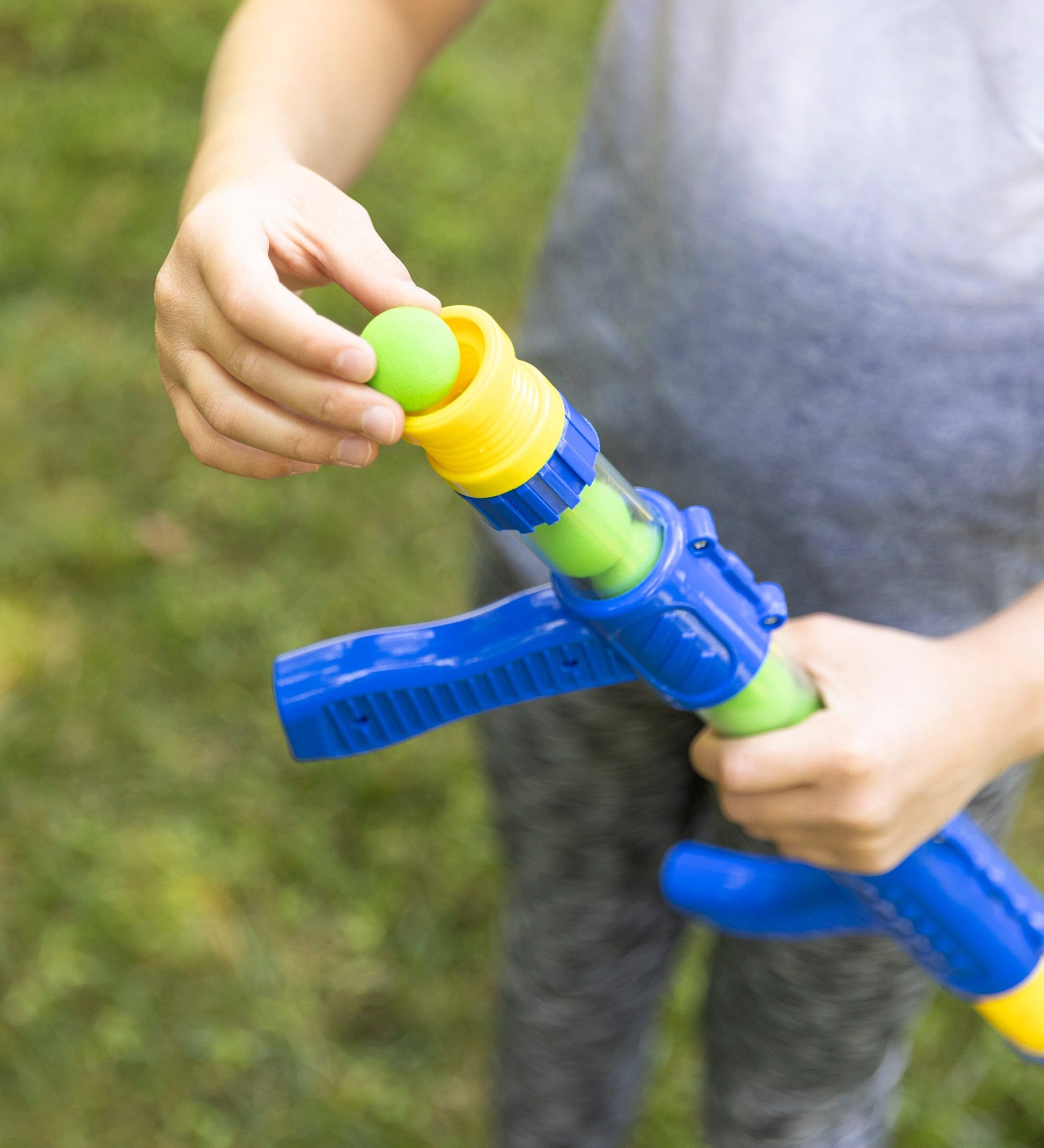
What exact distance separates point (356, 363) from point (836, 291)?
0.30 m

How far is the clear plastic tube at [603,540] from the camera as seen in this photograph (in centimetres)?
48

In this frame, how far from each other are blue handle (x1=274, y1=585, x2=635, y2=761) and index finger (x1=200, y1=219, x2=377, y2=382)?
19cm

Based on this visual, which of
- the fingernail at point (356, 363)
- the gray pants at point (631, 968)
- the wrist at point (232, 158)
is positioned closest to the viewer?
the fingernail at point (356, 363)

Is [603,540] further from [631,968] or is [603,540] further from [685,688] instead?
[631,968]

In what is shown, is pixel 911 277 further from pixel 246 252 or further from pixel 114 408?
pixel 114 408

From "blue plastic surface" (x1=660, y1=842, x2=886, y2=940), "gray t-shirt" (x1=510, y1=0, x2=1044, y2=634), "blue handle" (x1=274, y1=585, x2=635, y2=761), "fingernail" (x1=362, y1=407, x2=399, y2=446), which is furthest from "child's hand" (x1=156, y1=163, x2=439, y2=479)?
"blue plastic surface" (x1=660, y1=842, x2=886, y2=940)

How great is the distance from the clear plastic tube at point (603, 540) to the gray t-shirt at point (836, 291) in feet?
0.48

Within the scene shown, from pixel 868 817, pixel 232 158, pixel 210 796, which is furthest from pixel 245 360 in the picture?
pixel 210 796

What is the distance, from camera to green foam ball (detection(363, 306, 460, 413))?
40 cm

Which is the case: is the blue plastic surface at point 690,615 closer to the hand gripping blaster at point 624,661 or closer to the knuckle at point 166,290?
the hand gripping blaster at point 624,661

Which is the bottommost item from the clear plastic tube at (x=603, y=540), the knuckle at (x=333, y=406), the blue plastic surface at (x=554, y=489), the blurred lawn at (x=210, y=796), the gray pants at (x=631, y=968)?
the blurred lawn at (x=210, y=796)

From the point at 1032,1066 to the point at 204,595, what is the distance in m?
1.13

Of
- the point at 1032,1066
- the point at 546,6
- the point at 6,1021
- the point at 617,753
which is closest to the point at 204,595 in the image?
the point at 6,1021

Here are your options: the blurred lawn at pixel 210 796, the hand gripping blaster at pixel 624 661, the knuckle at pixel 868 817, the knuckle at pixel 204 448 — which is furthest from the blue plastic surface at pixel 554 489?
the blurred lawn at pixel 210 796
